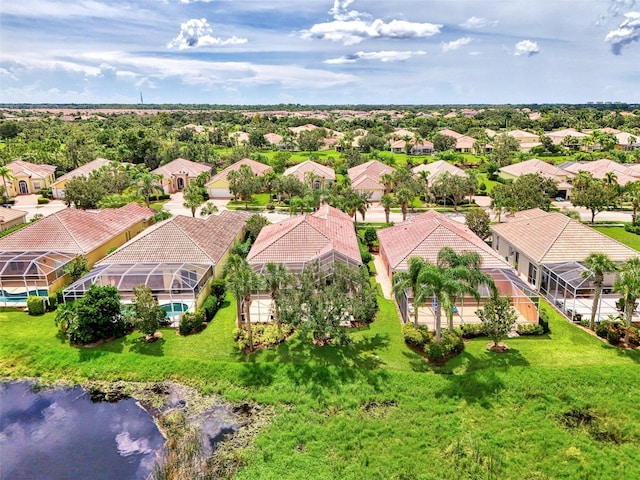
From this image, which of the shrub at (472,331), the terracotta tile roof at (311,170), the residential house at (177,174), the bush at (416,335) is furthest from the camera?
the residential house at (177,174)

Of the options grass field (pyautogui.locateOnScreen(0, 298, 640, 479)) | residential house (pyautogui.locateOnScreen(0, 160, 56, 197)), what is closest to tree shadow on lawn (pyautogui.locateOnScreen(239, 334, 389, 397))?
grass field (pyautogui.locateOnScreen(0, 298, 640, 479))

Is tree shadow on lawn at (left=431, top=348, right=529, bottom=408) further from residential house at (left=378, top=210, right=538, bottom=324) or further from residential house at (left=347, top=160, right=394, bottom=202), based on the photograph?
residential house at (left=347, top=160, right=394, bottom=202)

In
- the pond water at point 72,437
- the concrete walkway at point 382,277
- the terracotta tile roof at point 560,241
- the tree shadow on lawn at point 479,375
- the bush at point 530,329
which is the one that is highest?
the terracotta tile roof at point 560,241

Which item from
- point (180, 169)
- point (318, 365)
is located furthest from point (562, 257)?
point (180, 169)

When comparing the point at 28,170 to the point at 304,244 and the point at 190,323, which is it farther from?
the point at 190,323

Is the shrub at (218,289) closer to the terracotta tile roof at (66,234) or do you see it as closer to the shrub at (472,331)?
the terracotta tile roof at (66,234)

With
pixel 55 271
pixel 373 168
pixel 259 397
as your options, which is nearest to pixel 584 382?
pixel 259 397

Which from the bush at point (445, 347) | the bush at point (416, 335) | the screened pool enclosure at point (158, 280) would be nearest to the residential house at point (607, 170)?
the bush at point (445, 347)
